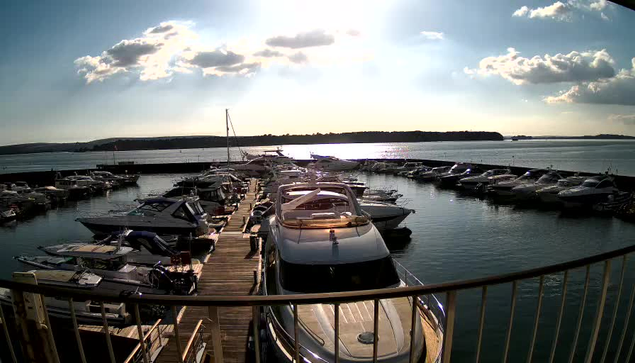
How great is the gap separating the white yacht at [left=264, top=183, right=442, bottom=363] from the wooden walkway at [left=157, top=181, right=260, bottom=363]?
1486 mm

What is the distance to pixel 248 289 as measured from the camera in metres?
11.3

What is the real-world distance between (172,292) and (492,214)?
25.4m

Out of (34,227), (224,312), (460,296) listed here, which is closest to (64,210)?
(34,227)

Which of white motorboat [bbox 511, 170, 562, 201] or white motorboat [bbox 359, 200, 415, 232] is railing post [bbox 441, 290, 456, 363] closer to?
white motorboat [bbox 359, 200, 415, 232]

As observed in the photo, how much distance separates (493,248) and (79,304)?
19077 mm

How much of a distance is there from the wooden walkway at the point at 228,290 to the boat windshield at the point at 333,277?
8.22ft

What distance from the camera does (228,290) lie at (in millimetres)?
11406

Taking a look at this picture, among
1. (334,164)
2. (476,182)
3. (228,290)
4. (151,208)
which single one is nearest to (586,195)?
(476,182)

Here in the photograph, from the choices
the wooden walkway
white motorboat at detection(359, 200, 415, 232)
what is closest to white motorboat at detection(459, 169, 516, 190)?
white motorboat at detection(359, 200, 415, 232)

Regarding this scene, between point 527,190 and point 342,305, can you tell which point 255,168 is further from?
point 342,305

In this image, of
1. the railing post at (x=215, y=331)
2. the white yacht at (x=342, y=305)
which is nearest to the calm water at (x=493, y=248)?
the white yacht at (x=342, y=305)

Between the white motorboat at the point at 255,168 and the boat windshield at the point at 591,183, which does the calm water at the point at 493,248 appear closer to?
the boat windshield at the point at 591,183

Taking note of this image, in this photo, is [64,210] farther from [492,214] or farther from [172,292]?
[492,214]

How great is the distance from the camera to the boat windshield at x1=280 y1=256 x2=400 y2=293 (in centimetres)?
668
